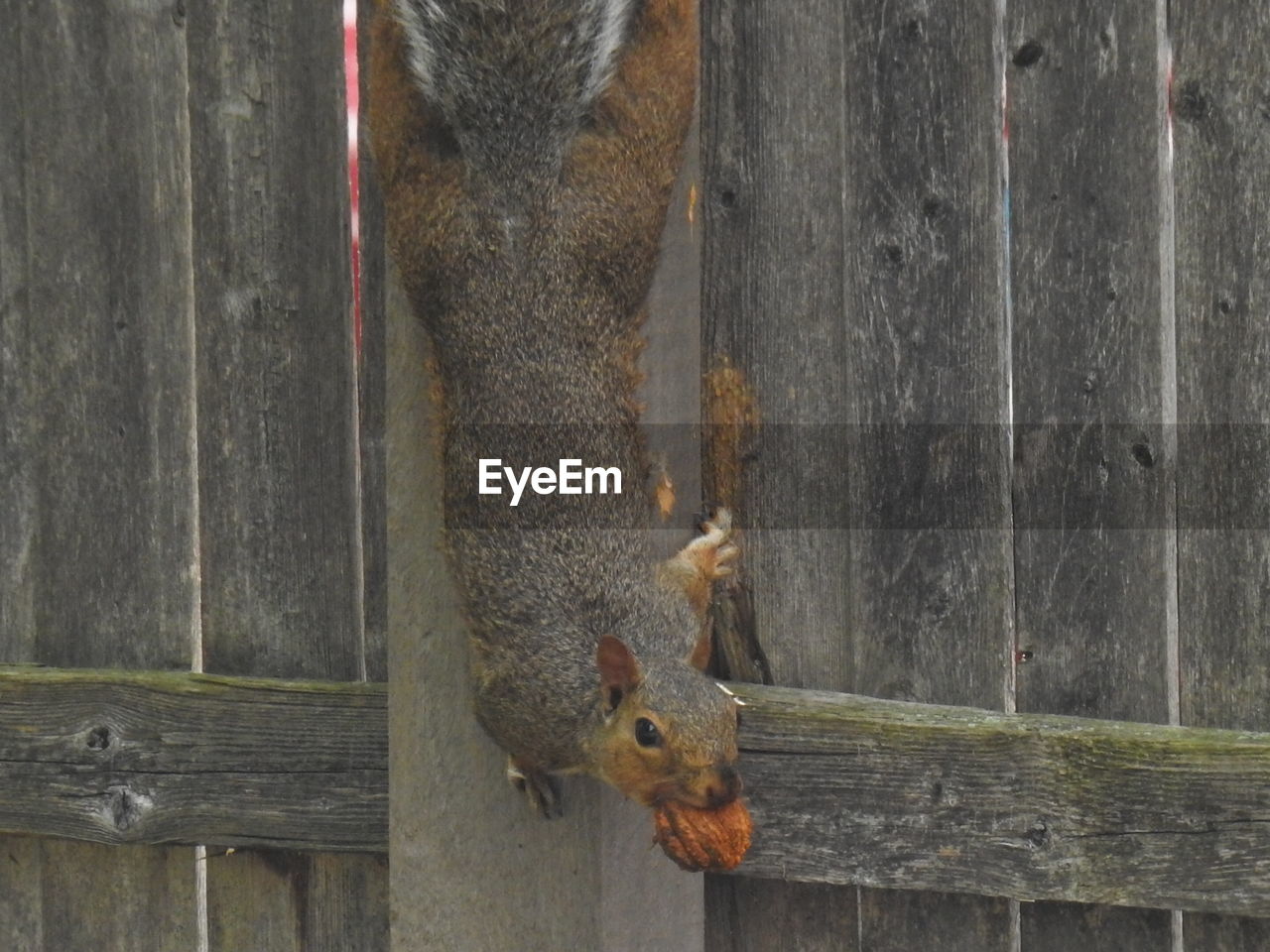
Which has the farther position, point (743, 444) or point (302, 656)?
point (302, 656)

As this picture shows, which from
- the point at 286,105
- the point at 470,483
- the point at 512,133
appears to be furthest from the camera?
the point at 286,105

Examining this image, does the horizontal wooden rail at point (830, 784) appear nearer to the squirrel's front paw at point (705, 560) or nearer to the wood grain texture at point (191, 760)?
the wood grain texture at point (191, 760)

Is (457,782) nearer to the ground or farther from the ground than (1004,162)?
nearer to the ground

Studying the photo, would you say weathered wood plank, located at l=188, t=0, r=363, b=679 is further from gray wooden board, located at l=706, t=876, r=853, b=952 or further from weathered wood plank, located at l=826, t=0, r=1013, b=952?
weathered wood plank, located at l=826, t=0, r=1013, b=952

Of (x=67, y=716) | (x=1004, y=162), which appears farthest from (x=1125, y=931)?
(x=67, y=716)

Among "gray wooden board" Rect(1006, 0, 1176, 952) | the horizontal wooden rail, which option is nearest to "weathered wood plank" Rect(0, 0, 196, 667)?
the horizontal wooden rail

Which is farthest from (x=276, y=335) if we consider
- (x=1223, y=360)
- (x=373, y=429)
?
(x=1223, y=360)

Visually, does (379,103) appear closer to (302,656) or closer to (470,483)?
(470,483)

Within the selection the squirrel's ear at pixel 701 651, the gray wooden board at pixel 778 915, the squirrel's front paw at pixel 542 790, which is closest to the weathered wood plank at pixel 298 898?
the squirrel's front paw at pixel 542 790
